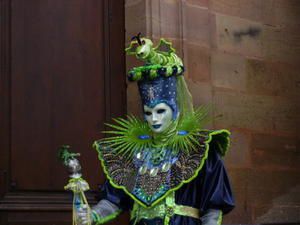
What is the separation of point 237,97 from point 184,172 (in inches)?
86.8

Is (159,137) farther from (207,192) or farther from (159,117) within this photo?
(207,192)

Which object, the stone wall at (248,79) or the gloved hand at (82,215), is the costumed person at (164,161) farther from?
the stone wall at (248,79)

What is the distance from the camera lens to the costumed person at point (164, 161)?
4.36 metres

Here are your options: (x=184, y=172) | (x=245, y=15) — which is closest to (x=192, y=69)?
(x=245, y=15)

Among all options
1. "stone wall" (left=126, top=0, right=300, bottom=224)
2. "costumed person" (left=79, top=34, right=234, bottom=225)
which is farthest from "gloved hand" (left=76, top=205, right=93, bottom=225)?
"stone wall" (left=126, top=0, right=300, bottom=224)

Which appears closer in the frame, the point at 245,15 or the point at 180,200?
the point at 180,200

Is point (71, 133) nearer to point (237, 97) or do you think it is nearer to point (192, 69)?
point (192, 69)

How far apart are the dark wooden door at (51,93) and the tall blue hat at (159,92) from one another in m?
1.45

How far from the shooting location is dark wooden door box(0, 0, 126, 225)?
5.71 meters

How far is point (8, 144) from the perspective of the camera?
5.71 m

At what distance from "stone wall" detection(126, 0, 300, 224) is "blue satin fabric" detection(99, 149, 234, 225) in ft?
5.01

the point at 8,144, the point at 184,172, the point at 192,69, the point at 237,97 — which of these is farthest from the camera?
the point at 237,97

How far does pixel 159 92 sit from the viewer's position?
448 cm

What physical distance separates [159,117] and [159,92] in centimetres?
14
